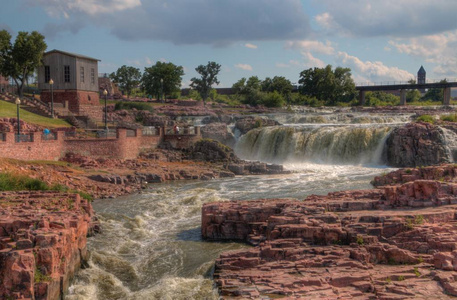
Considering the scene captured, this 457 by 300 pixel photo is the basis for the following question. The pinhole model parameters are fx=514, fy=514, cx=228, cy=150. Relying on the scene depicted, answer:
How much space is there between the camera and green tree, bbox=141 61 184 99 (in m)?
66.8

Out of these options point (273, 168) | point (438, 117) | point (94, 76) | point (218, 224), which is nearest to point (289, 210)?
point (218, 224)

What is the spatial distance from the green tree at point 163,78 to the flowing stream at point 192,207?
2605 centimetres

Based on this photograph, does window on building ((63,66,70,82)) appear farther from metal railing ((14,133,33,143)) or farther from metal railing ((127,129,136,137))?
metal railing ((14,133,33,143))

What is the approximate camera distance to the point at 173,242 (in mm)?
17250

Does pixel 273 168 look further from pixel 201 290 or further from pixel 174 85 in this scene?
pixel 174 85

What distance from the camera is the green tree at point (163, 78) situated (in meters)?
66.8

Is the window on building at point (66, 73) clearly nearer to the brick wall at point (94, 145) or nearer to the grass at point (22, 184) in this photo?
the brick wall at point (94, 145)

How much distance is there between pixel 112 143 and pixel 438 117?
27191 millimetres

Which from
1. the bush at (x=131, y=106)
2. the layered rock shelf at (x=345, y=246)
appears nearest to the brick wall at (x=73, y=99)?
the bush at (x=131, y=106)

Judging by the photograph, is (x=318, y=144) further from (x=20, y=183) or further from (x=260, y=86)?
(x=260, y=86)

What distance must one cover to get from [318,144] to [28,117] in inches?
859

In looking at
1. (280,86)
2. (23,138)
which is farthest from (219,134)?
(280,86)

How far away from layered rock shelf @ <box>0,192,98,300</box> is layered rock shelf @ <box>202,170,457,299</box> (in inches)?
154

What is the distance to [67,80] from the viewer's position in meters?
45.4
